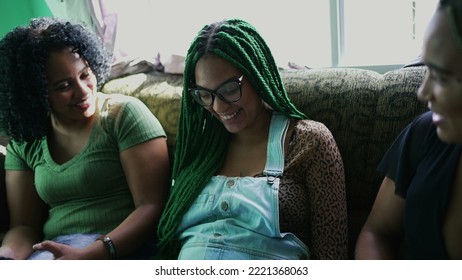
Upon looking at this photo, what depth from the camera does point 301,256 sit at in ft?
3.82

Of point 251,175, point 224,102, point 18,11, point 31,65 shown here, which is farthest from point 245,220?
point 18,11

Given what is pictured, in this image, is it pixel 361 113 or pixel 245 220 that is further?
pixel 361 113

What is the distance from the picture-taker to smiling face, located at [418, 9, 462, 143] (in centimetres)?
65

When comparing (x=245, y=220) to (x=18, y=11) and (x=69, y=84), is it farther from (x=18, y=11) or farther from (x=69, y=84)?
(x=18, y=11)

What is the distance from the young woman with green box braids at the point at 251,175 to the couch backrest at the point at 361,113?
0.12 m

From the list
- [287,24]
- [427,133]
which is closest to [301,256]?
[427,133]

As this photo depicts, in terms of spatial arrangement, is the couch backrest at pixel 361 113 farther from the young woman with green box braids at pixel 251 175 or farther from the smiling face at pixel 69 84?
the smiling face at pixel 69 84

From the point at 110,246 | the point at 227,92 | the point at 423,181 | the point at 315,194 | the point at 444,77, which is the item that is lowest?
the point at 110,246

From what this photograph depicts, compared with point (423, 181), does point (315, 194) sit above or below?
below

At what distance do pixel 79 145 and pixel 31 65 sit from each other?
0.25 metres

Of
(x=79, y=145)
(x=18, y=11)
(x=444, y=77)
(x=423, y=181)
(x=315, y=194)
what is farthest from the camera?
(x=18, y=11)

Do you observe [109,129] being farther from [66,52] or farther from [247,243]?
[247,243]

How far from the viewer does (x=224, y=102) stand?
120 cm
